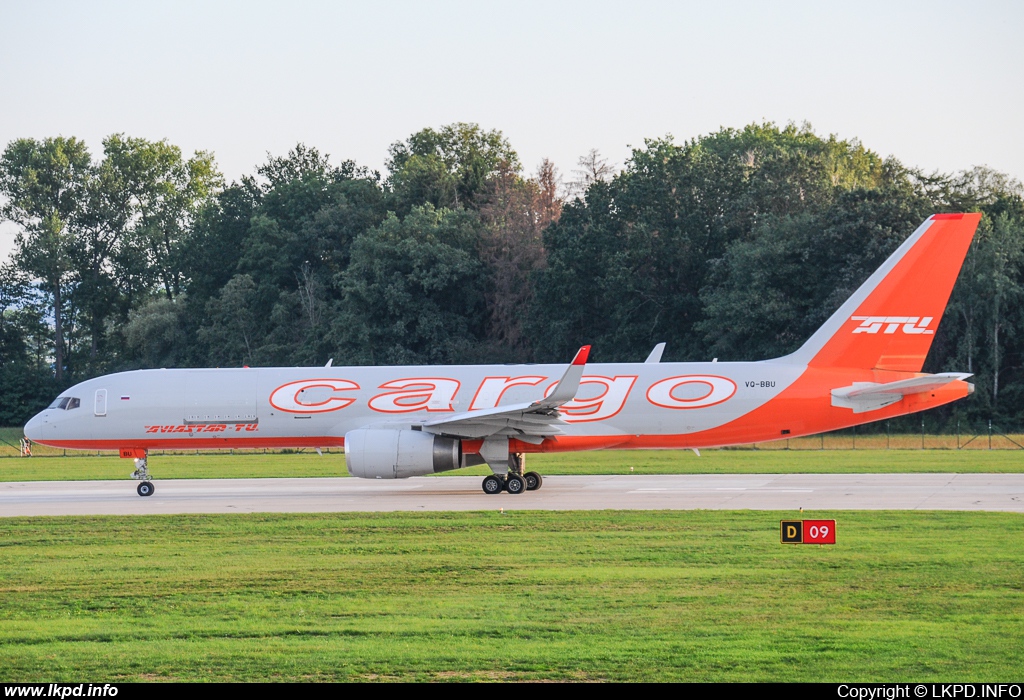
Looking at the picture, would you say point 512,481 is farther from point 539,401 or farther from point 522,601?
point 522,601

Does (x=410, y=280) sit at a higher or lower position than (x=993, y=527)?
higher

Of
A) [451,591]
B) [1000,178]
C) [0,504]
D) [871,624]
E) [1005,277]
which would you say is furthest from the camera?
[1000,178]

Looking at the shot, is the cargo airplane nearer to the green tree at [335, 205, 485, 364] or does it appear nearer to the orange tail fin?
the orange tail fin

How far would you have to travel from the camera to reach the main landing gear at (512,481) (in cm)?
2589

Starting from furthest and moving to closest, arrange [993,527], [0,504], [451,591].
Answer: [0,504], [993,527], [451,591]

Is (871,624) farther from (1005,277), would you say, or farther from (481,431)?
(1005,277)

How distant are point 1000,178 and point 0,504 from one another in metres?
55.2

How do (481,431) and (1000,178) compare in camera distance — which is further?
(1000,178)

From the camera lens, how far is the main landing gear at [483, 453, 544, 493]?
84.9ft

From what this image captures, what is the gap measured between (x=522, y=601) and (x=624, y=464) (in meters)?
23.5

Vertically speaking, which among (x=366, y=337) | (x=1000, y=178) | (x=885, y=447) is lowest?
(x=885, y=447)

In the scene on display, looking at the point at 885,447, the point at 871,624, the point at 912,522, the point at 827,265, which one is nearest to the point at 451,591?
the point at 871,624

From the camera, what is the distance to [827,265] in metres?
54.2

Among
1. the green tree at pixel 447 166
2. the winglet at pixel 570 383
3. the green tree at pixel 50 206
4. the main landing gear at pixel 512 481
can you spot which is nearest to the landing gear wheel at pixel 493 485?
the main landing gear at pixel 512 481
